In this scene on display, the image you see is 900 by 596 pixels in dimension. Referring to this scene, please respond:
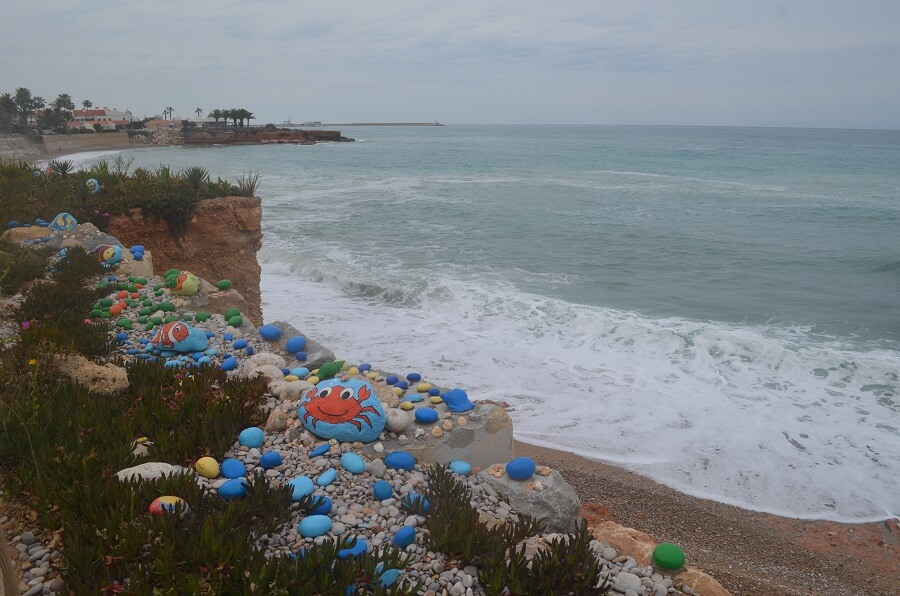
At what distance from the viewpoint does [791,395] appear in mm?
11367

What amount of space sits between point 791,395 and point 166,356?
1079 cm

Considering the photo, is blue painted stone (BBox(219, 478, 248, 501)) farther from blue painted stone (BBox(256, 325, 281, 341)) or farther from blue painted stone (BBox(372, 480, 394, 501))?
blue painted stone (BBox(256, 325, 281, 341))

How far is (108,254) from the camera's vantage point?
1037 cm

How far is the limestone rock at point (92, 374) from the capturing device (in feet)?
19.4

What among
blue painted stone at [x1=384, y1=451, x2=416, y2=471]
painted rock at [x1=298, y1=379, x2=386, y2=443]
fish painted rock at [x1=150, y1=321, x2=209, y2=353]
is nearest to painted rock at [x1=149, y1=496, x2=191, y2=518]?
painted rock at [x1=298, y1=379, x2=386, y2=443]

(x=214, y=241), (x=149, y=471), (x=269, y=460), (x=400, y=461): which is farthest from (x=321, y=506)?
(x=214, y=241)

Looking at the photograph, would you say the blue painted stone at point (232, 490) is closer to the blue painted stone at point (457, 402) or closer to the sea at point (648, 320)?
the blue painted stone at point (457, 402)

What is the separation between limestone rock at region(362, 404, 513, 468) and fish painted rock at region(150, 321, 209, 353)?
10.2 feet

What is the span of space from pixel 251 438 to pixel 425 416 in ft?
5.85

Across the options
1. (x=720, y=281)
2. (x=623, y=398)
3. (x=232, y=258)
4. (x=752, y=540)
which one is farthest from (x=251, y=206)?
(x=720, y=281)

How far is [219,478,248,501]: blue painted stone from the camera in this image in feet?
14.4

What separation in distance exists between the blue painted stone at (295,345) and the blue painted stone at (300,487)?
356 centimetres

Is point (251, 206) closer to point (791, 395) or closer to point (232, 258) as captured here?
point (232, 258)

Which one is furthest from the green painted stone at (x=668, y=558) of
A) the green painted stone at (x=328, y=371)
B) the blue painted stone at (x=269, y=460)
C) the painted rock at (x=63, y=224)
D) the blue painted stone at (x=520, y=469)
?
the painted rock at (x=63, y=224)
